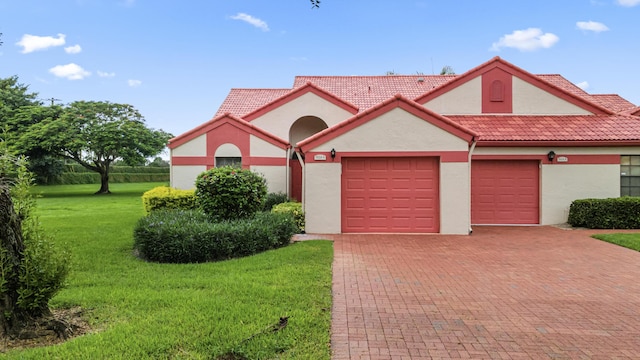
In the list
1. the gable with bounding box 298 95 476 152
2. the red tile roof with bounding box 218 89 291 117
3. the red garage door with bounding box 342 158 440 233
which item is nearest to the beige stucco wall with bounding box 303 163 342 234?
the red garage door with bounding box 342 158 440 233

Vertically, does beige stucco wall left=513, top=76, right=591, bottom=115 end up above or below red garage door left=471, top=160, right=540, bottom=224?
above

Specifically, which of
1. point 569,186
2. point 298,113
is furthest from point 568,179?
point 298,113

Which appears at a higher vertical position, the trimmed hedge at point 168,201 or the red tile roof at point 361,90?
the red tile roof at point 361,90

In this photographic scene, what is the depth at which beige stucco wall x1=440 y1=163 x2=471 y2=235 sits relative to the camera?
37.0 ft

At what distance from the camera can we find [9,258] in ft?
13.2

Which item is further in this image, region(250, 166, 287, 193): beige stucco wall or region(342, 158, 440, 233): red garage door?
region(250, 166, 287, 193): beige stucco wall

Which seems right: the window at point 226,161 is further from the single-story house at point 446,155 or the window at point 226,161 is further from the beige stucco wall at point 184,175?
the beige stucco wall at point 184,175

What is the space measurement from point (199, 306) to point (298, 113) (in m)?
14.6

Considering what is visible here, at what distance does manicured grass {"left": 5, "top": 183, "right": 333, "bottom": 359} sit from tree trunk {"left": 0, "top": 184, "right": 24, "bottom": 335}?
19.0 inches

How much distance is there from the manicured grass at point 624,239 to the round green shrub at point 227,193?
980cm

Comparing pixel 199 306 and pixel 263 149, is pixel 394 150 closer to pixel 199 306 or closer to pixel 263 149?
pixel 263 149

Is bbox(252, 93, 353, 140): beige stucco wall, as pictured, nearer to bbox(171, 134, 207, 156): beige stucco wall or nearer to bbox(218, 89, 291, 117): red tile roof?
bbox(218, 89, 291, 117): red tile roof

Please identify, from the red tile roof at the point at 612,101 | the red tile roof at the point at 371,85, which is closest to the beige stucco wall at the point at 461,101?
the red tile roof at the point at 371,85

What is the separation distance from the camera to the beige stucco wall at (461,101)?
14.9m
